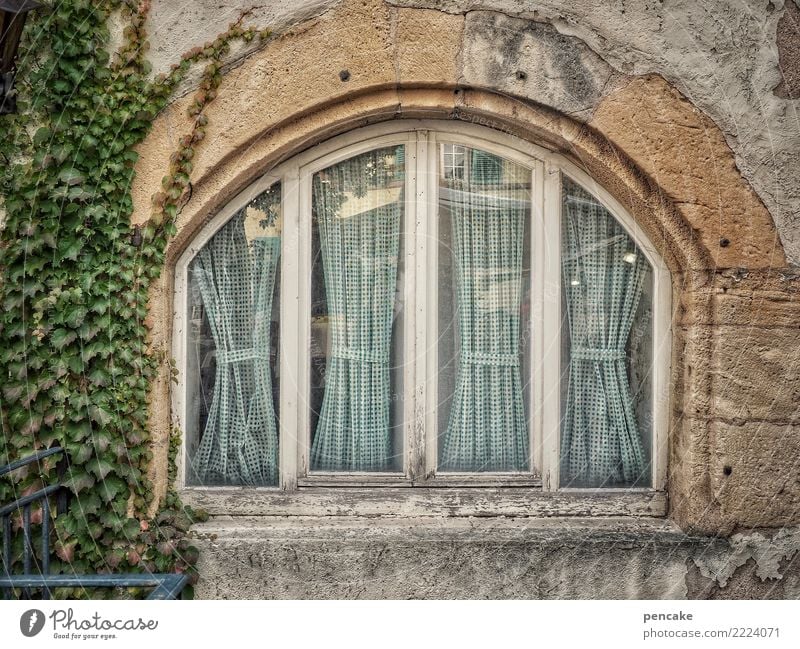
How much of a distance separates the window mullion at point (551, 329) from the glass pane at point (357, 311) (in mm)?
655

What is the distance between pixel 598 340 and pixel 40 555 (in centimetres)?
260

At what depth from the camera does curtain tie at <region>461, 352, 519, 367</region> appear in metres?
3.47

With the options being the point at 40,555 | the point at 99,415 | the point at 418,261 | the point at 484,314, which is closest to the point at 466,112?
the point at 418,261

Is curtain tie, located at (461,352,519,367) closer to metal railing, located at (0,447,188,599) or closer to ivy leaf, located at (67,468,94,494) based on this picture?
metal railing, located at (0,447,188,599)

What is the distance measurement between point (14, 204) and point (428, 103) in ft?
5.91

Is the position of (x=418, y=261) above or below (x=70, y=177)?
below

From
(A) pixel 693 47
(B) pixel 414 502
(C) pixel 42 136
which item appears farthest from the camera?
(B) pixel 414 502

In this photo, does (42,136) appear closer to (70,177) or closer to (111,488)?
(70,177)

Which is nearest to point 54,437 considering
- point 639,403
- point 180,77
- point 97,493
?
point 97,493

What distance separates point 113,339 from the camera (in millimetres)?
3201

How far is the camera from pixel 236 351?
3.45m

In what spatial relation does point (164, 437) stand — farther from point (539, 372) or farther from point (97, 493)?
point (539, 372)

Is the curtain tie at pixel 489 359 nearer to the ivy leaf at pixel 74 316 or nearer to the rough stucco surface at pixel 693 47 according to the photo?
the rough stucco surface at pixel 693 47

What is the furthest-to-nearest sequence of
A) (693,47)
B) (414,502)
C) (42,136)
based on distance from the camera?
(414,502) → (693,47) → (42,136)
